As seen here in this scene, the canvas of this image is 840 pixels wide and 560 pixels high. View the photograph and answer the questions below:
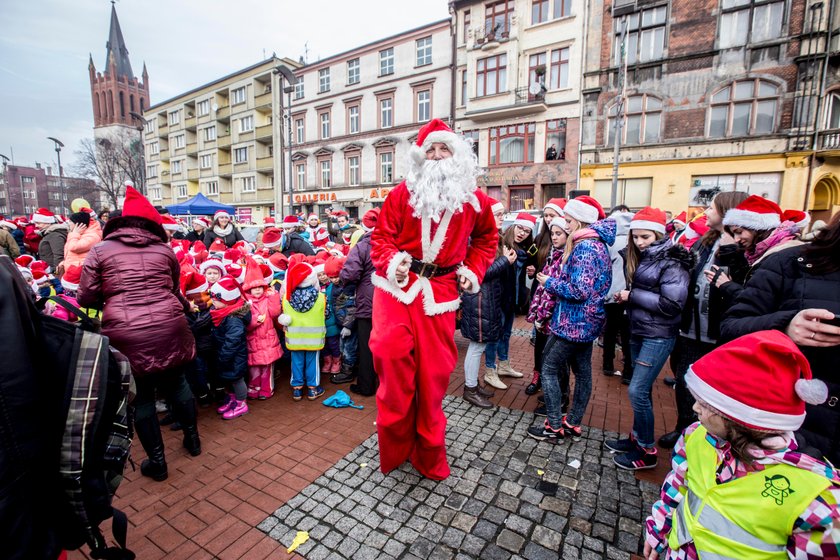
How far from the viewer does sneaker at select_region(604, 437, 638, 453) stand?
3189 mm

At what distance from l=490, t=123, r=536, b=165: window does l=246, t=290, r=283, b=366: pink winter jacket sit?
1922 cm

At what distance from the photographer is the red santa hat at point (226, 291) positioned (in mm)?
3926

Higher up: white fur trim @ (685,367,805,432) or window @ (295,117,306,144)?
window @ (295,117,306,144)

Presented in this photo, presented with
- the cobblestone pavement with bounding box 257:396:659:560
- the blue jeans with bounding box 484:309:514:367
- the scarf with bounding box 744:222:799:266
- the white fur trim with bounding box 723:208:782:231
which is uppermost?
the white fur trim with bounding box 723:208:782:231

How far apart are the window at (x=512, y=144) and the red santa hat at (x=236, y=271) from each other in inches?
755

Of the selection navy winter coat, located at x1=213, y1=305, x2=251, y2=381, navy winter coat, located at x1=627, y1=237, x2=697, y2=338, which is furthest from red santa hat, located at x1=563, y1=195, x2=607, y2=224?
navy winter coat, located at x1=213, y1=305, x2=251, y2=381

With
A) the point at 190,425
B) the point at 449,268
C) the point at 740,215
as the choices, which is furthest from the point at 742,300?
the point at 190,425

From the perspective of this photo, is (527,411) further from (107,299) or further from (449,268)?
(107,299)

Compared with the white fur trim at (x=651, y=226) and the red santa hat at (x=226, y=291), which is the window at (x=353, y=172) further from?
the white fur trim at (x=651, y=226)

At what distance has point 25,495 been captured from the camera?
114 centimetres

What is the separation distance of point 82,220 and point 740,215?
Result: 7.25m

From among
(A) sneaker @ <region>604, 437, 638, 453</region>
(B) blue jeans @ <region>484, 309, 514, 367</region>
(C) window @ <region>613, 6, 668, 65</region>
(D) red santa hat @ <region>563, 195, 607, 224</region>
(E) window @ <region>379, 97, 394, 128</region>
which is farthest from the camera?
(E) window @ <region>379, 97, 394, 128</region>

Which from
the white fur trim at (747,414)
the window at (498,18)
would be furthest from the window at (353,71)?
the white fur trim at (747,414)

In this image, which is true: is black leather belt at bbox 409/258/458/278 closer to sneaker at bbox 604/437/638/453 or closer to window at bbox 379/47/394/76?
sneaker at bbox 604/437/638/453
